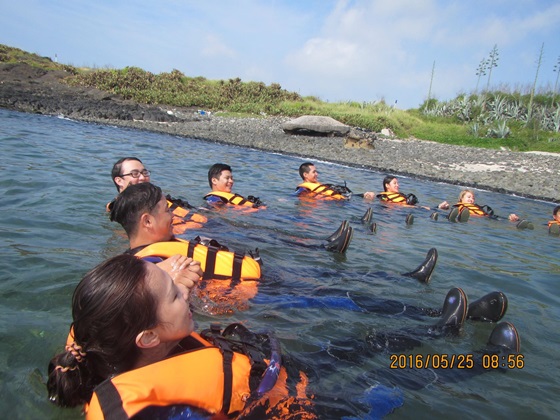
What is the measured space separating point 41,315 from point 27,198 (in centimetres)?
405

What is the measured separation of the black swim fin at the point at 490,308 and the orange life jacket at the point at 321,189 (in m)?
5.24

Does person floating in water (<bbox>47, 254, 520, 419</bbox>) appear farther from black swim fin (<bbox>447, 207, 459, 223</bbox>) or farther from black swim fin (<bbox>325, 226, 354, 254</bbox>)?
black swim fin (<bbox>447, 207, 459, 223</bbox>)

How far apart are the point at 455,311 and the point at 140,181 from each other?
373 cm

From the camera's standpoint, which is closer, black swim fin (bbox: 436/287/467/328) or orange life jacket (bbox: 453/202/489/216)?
black swim fin (bbox: 436/287/467/328)

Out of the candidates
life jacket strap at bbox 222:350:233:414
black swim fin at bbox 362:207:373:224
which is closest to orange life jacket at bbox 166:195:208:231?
black swim fin at bbox 362:207:373:224

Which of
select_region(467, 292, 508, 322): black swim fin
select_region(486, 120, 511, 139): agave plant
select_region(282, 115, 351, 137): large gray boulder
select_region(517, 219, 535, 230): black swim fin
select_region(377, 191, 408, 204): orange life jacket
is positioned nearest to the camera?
select_region(467, 292, 508, 322): black swim fin

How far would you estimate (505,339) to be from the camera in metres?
3.41

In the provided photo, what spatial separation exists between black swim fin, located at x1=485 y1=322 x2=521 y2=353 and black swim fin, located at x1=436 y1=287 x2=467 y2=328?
0.81ft

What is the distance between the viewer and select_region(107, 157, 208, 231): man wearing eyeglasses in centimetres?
552

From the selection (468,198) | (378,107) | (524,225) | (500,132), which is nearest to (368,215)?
(468,198)

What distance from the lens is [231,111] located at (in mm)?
29734

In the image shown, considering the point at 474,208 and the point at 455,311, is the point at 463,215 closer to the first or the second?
the point at 474,208

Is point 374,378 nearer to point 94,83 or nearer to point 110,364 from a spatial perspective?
point 110,364
